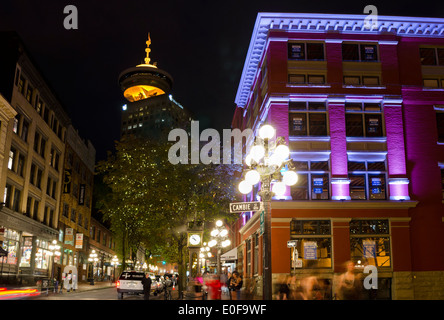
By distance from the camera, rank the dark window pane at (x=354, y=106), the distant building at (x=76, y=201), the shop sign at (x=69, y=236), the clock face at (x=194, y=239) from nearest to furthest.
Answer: the clock face at (x=194, y=239) → the dark window pane at (x=354, y=106) → the shop sign at (x=69, y=236) → the distant building at (x=76, y=201)

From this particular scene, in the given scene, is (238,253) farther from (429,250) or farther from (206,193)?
(429,250)

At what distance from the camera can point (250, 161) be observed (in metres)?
14.0

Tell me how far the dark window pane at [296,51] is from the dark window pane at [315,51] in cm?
40

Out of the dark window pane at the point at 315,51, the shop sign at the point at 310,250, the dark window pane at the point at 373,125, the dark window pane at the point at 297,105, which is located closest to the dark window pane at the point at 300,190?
the shop sign at the point at 310,250

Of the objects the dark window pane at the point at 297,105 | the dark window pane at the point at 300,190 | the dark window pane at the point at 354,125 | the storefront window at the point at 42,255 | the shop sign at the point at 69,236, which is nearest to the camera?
the dark window pane at the point at 300,190

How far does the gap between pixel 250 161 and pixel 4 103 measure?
26.5 meters

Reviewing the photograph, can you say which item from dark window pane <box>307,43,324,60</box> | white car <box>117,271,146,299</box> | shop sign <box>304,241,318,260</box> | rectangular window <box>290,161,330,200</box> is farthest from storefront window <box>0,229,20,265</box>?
dark window pane <box>307,43,324,60</box>


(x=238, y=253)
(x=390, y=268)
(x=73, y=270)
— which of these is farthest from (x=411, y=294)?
(x=73, y=270)

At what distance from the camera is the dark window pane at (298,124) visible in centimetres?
2905

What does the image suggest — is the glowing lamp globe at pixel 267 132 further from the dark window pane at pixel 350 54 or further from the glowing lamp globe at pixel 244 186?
the dark window pane at pixel 350 54

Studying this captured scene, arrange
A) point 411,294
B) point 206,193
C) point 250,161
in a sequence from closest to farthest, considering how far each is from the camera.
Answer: point 250,161, point 411,294, point 206,193

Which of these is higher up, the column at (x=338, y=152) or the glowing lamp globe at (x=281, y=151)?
the column at (x=338, y=152)

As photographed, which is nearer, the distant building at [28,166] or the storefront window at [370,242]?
the storefront window at [370,242]

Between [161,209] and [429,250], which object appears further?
[161,209]
